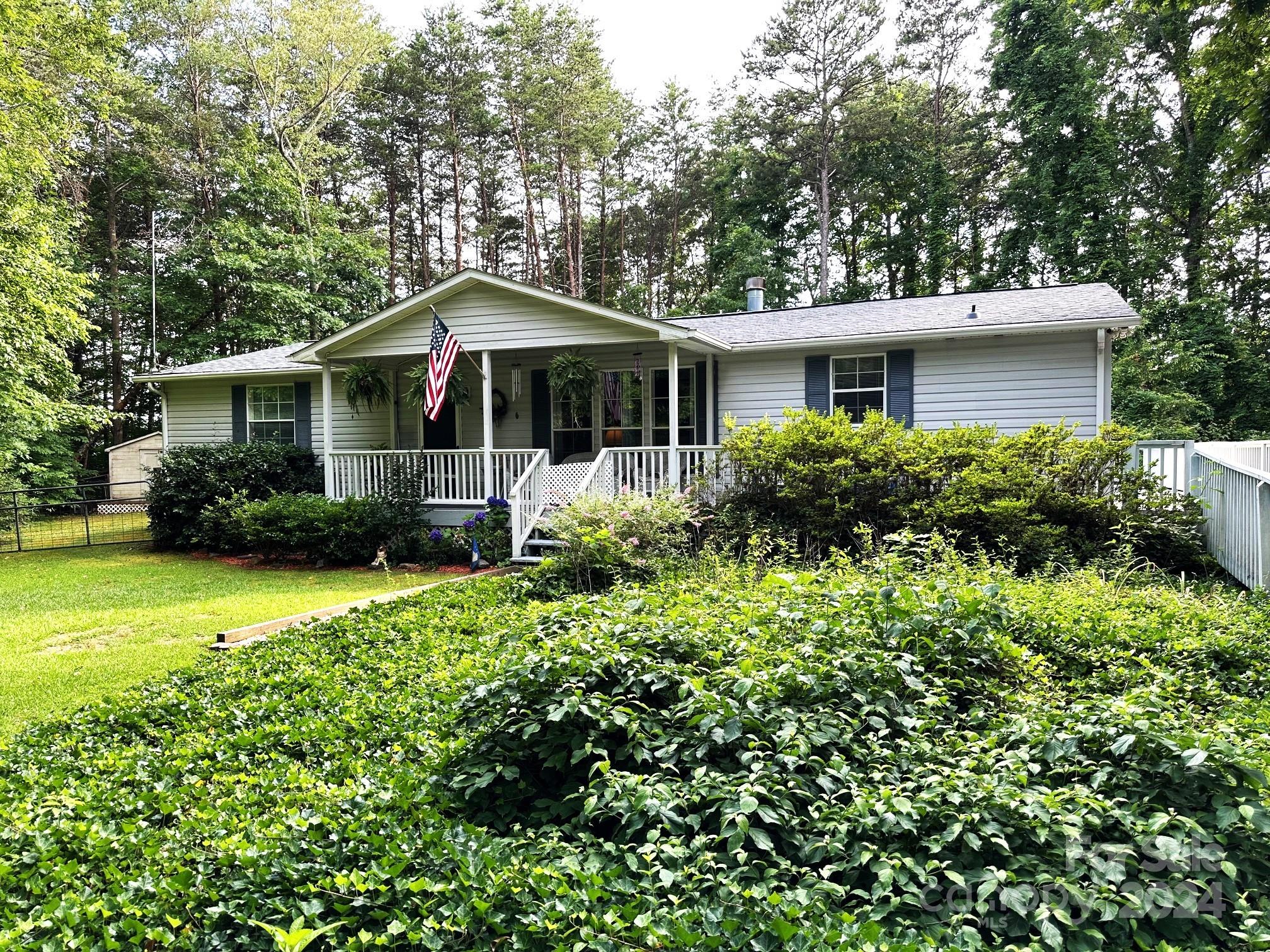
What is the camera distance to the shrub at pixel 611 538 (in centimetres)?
700

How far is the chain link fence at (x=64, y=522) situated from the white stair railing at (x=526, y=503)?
25.2 feet

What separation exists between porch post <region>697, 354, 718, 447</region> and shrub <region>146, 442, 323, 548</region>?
6.93 m

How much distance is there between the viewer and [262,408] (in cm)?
1380

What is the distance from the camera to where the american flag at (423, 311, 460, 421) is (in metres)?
9.48

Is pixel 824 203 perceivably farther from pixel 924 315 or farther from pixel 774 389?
pixel 774 389

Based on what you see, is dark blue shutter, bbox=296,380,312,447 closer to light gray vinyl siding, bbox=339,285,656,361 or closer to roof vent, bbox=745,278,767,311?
light gray vinyl siding, bbox=339,285,656,361

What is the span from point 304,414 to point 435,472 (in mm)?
3779

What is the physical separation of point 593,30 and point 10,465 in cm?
2134

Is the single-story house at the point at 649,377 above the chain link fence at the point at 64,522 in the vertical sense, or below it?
above

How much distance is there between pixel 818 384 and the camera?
34.7ft

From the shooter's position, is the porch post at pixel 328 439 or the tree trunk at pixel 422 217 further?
the tree trunk at pixel 422 217

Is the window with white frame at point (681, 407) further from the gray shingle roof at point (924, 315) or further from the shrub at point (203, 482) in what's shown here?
the shrub at point (203, 482)

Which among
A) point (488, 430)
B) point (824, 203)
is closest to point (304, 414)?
point (488, 430)

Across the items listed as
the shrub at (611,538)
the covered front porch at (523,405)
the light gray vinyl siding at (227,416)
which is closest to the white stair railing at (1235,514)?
the shrub at (611,538)
